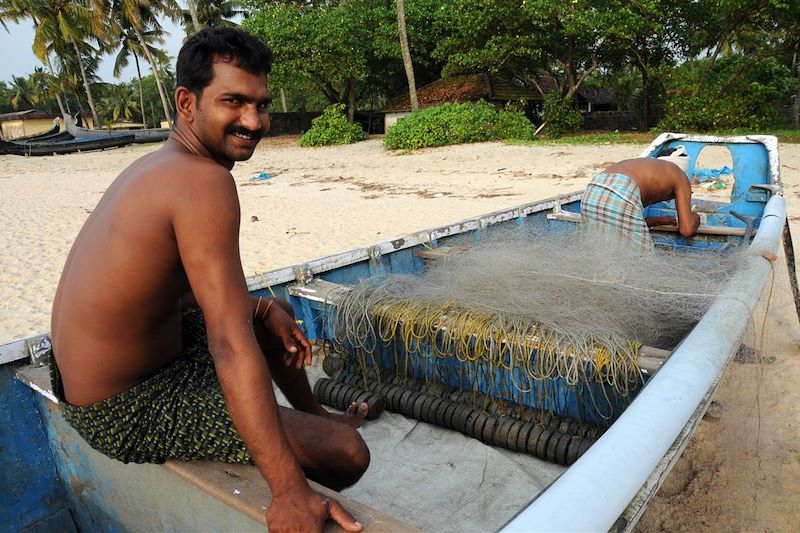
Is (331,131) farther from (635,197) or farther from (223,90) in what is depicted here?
(223,90)

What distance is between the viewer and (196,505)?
158 centimetres

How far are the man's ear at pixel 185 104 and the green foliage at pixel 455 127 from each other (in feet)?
56.4

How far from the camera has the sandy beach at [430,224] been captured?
2703mm

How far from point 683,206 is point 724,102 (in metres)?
15.4

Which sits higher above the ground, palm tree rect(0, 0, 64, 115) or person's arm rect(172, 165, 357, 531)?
palm tree rect(0, 0, 64, 115)

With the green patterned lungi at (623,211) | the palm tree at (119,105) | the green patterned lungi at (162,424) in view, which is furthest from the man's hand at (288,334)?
the palm tree at (119,105)

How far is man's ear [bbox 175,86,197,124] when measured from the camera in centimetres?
146

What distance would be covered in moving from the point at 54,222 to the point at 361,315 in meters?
10.2

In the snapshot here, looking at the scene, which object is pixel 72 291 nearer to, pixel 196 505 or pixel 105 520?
pixel 196 505

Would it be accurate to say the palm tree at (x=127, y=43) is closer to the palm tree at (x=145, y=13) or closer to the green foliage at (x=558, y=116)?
the palm tree at (x=145, y=13)

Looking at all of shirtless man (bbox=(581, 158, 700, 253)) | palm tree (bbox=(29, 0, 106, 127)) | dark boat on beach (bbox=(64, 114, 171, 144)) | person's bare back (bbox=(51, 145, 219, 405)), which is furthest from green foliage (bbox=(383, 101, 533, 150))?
palm tree (bbox=(29, 0, 106, 127))

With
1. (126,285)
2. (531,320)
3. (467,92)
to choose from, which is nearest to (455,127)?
(467,92)

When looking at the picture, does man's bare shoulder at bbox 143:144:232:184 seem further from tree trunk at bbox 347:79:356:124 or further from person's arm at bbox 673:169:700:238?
tree trunk at bbox 347:79:356:124

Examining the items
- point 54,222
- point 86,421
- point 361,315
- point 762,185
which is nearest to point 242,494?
point 86,421
